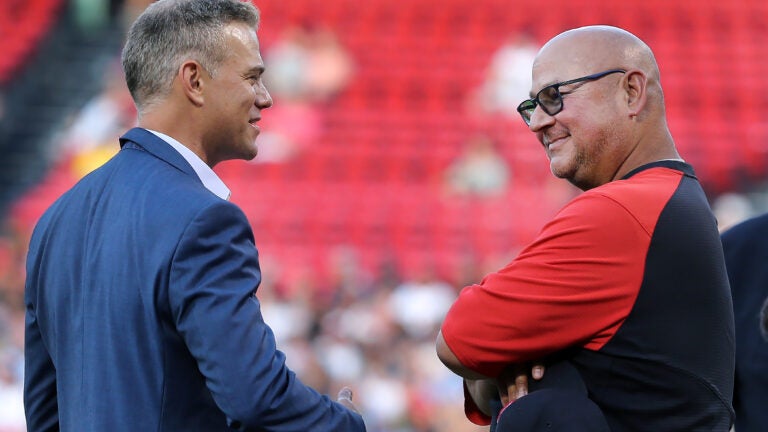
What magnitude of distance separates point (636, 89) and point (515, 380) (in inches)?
26.5

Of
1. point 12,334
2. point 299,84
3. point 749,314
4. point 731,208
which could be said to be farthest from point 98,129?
point 749,314

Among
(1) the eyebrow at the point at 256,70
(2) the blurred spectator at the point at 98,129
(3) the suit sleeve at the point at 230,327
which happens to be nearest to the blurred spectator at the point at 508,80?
(2) the blurred spectator at the point at 98,129

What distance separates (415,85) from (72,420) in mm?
9358

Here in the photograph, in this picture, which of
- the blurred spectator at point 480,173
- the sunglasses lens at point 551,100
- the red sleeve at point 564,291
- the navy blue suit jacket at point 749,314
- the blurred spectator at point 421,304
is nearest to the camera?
the red sleeve at point 564,291

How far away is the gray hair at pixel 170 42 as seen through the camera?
80.3 inches

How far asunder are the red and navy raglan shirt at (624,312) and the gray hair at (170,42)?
741mm

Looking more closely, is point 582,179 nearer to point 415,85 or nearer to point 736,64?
point 415,85

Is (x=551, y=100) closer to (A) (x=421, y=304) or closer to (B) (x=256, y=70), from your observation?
(B) (x=256, y=70)

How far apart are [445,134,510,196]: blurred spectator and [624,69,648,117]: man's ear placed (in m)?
7.28

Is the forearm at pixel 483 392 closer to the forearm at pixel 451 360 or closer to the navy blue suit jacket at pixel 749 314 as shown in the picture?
the forearm at pixel 451 360

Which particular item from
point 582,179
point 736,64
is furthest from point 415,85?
point 582,179

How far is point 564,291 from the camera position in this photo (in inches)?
76.6

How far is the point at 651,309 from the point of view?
194 cm

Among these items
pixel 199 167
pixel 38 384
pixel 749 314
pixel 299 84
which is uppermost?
pixel 299 84
